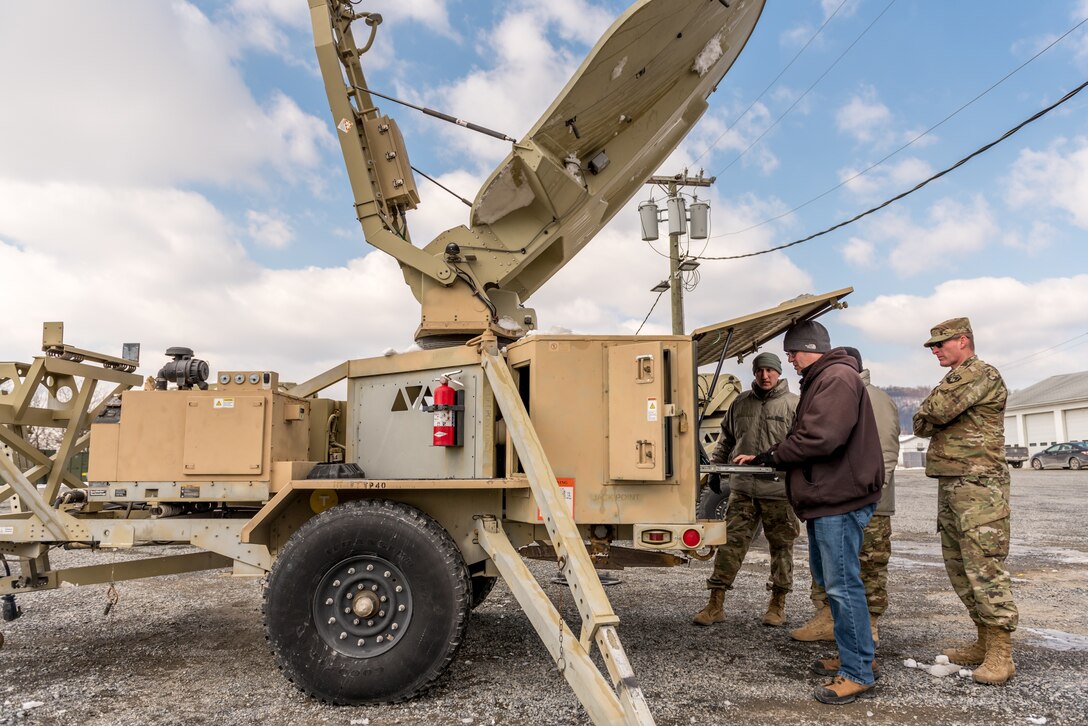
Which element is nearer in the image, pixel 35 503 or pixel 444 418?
pixel 444 418

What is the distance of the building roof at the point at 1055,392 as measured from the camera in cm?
4369

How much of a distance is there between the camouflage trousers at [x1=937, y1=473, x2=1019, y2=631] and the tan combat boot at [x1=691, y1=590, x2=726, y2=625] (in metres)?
1.65

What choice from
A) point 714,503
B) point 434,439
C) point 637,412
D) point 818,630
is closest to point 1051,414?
point 714,503

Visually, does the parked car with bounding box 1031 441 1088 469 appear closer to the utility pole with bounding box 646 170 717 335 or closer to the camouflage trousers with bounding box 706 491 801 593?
the utility pole with bounding box 646 170 717 335

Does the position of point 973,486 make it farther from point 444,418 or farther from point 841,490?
point 444,418

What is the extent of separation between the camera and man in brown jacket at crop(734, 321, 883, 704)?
398 centimetres

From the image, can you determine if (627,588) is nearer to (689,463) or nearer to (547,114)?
(689,463)

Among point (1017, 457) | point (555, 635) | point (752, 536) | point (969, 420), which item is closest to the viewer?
point (555, 635)

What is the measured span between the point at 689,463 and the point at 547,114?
231cm

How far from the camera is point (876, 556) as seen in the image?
5.02 m

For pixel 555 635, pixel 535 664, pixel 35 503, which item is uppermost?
pixel 35 503

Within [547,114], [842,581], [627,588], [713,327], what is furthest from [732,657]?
[547,114]

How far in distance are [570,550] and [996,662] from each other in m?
2.62

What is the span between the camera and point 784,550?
18.7ft
